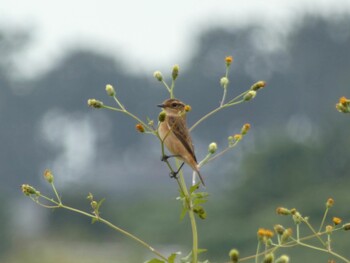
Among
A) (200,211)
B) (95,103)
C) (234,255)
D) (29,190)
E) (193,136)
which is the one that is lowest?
(234,255)

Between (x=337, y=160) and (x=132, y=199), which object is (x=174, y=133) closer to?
(x=337, y=160)

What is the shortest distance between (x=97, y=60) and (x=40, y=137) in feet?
57.9

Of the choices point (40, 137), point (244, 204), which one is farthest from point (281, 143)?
point (40, 137)

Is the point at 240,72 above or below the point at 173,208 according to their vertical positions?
above

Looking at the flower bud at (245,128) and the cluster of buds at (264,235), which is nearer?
the cluster of buds at (264,235)

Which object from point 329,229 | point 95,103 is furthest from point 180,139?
point 329,229

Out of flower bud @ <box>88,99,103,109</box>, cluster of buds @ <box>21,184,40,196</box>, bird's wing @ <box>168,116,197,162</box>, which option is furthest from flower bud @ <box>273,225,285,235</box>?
bird's wing @ <box>168,116,197,162</box>

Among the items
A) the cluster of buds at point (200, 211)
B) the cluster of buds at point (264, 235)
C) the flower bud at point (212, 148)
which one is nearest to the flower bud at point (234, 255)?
the cluster of buds at point (264, 235)

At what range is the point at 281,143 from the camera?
51156mm

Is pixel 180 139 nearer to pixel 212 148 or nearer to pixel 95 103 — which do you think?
pixel 212 148

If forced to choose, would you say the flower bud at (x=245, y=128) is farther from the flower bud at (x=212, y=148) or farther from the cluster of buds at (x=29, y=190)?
the cluster of buds at (x=29, y=190)

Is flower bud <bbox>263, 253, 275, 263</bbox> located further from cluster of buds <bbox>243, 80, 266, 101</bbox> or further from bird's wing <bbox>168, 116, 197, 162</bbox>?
bird's wing <bbox>168, 116, 197, 162</bbox>

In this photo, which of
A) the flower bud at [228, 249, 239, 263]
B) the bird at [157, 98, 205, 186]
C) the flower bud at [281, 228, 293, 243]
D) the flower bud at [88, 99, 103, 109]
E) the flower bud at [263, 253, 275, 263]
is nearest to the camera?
the flower bud at [228, 249, 239, 263]

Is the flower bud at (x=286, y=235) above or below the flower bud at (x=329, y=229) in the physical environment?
below
